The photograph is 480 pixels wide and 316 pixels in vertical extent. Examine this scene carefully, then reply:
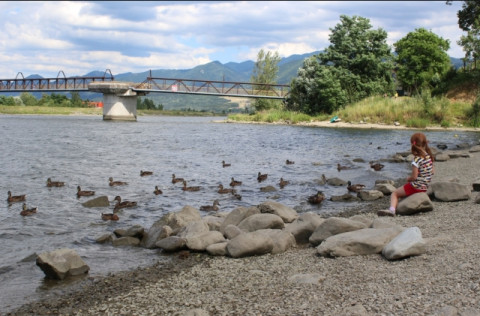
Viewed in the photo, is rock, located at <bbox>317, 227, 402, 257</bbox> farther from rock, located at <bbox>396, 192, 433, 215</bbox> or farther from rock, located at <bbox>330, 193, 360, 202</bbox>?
rock, located at <bbox>330, 193, 360, 202</bbox>

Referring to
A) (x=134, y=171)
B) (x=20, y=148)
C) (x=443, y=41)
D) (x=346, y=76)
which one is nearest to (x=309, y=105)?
(x=346, y=76)

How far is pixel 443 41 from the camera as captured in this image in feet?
305

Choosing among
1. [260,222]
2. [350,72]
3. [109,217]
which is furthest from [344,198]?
[350,72]

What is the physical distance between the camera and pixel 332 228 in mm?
9758

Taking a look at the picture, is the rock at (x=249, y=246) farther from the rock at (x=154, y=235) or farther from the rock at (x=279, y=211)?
the rock at (x=279, y=211)

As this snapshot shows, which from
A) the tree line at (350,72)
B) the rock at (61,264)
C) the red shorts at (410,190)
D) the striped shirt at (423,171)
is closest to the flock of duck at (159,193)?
the red shorts at (410,190)

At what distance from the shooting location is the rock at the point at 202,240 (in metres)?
10.3

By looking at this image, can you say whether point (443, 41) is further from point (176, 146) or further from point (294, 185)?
point (294, 185)

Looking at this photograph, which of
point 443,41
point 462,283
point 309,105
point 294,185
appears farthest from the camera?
point 443,41

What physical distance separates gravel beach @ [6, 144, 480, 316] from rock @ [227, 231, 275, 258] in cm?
18

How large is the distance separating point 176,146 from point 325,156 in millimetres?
13445

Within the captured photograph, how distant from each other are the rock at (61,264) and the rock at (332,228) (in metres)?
4.57

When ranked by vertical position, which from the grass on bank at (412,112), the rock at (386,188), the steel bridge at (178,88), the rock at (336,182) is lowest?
the rock at (336,182)

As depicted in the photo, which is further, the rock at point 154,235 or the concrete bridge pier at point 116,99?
the concrete bridge pier at point 116,99
